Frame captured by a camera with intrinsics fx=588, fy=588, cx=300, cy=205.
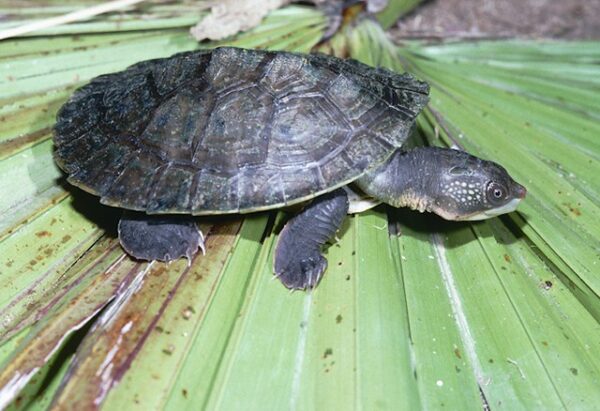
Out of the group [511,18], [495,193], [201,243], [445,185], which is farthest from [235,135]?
[511,18]

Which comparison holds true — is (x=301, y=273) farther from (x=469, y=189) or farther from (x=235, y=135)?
(x=469, y=189)

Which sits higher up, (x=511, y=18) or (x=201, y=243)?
(x=201, y=243)

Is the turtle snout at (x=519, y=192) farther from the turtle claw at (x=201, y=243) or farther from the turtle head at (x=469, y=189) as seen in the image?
the turtle claw at (x=201, y=243)

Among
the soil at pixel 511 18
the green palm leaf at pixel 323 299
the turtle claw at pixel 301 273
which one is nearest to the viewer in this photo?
the green palm leaf at pixel 323 299

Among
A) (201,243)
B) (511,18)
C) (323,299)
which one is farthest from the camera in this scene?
(511,18)

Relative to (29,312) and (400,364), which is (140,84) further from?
(400,364)

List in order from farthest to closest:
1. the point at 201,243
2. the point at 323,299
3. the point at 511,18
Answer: the point at 511,18, the point at 201,243, the point at 323,299

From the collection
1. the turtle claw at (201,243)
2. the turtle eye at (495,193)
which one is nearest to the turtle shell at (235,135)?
the turtle claw at (201,243)
